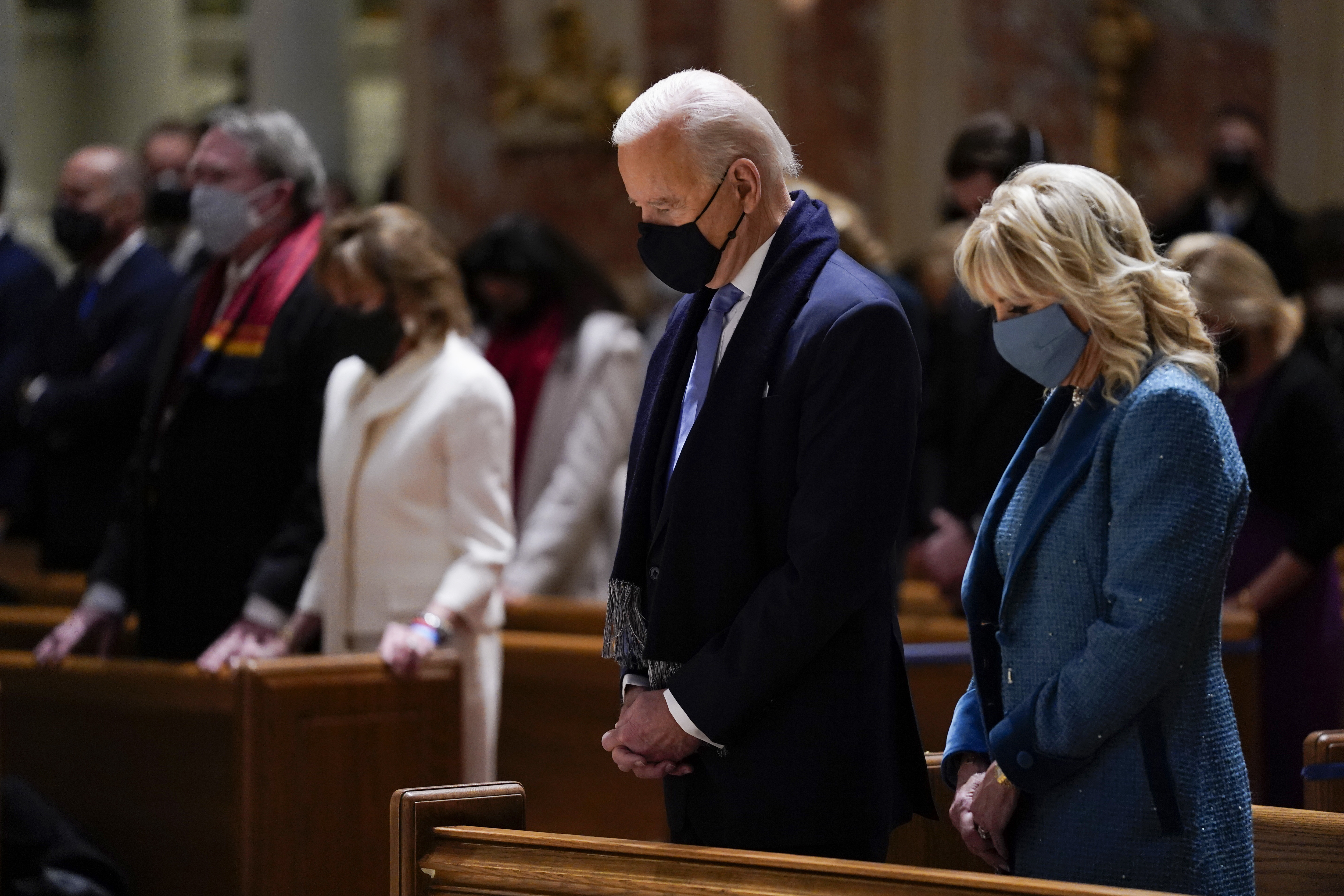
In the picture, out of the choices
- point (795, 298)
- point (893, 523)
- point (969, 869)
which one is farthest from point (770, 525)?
point (969, 869)

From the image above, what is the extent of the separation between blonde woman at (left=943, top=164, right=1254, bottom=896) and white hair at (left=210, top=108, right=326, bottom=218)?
2.41 m

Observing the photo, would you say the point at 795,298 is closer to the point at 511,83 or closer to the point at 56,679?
the point at 56,679

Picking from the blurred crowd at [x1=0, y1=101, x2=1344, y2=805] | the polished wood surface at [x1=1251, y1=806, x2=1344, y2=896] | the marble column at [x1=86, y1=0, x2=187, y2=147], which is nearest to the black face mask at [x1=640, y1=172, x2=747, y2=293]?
the blurred crowd at [x1=0, y1=101, x2=1344, y2=805]

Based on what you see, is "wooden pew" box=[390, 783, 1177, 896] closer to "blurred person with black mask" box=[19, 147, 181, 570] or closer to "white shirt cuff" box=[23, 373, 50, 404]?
"blurred person with black mask" box=[19, 147, 181, 570]

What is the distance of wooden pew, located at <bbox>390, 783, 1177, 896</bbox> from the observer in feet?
6.68

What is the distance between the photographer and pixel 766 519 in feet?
7.84

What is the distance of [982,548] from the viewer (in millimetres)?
2445

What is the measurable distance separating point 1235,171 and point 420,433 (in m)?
4.14

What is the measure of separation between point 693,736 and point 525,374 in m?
2.94

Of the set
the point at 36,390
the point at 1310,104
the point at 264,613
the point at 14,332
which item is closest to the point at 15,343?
the point at 14,332

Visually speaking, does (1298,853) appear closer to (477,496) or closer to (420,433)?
(477,496)

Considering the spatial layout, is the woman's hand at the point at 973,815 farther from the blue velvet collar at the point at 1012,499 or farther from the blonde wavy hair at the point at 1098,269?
the blonde wavy hair at the point at 1098,269

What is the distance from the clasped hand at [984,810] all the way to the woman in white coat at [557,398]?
8.96 ft

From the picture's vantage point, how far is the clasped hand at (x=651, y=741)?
7.70 feet
